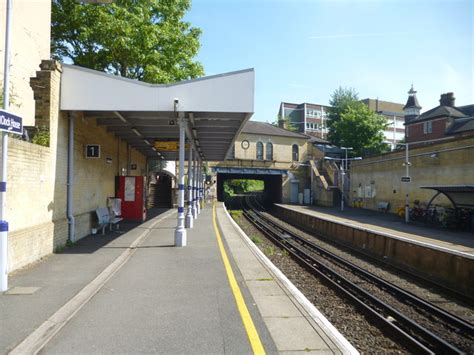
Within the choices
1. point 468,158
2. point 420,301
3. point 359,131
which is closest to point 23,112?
point 420,301

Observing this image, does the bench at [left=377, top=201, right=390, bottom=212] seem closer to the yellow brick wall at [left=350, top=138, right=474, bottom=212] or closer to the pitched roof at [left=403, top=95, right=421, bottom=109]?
the yellow brick wall at [left=350, top=138, right=474, bottom=212]

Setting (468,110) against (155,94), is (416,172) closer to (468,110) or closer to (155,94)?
(155,94)

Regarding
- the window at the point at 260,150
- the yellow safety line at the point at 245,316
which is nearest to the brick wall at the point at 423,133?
the window at the point at 260,150

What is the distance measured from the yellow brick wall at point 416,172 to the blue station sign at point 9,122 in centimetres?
2303

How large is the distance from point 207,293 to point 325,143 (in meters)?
53.0

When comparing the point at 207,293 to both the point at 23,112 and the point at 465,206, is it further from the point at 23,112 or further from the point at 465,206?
the point at 465,206

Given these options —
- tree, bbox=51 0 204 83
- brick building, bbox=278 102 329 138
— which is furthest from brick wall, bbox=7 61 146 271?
brick building, bbox=278 102 329 138

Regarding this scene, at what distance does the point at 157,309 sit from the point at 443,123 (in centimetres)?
5162

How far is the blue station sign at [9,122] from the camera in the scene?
6219 mm

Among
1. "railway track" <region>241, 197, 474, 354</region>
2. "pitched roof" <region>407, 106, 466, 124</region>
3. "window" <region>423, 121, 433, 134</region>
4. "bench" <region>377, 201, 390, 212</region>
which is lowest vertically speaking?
"railway track" <region>241, 197, 474, 354</region>

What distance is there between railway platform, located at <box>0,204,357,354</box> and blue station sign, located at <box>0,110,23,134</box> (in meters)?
2.83

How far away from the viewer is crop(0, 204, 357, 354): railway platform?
462cm

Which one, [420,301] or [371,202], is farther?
[371,202]

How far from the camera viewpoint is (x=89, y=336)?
15.8ft
